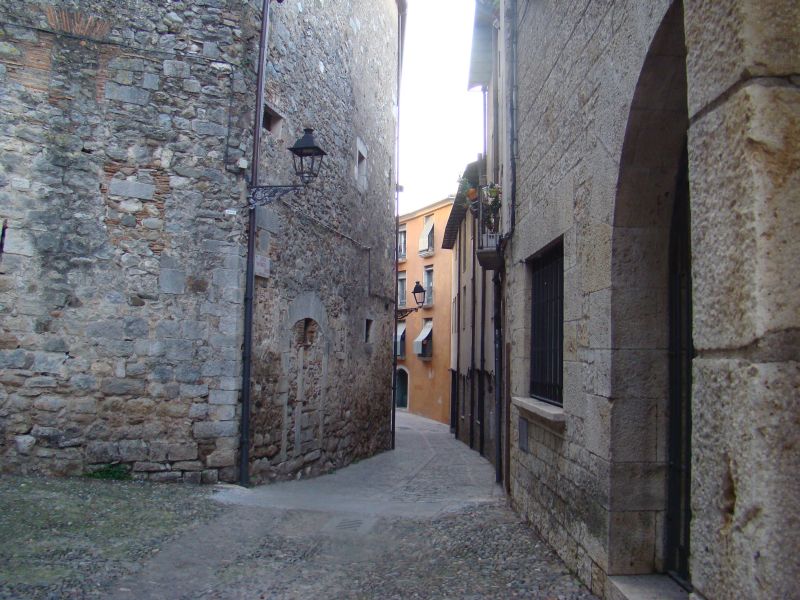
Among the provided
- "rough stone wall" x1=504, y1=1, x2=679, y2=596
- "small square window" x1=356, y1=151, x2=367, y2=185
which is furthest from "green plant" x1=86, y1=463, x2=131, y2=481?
"small square window" x1=356, y1=151, x2=367, y2=185

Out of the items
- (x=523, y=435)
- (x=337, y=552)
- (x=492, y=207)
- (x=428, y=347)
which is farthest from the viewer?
(x=428, y=347)

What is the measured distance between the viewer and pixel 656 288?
333 centimetres

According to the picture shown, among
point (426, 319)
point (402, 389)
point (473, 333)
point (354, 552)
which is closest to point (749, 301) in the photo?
point (354, 552)

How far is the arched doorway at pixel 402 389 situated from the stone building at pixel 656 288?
24019 millimetres

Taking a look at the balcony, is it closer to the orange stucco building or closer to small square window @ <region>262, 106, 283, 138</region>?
small square window @ <region>262, 106, 283, 138</region>

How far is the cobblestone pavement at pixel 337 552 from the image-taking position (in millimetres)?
3848

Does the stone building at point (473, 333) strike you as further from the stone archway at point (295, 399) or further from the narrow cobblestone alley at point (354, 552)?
the narrow cobblestone alley at point (354, 552)

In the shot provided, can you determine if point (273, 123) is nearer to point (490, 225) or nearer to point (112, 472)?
point (490, 225)

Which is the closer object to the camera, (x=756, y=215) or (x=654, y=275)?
(x=756, y=215)

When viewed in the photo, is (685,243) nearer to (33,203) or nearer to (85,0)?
(33,203)

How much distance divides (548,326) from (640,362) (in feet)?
6.05

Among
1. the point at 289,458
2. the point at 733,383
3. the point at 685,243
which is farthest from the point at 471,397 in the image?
the point at 733,383

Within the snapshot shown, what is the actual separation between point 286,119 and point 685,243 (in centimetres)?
601

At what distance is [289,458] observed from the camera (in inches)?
321
